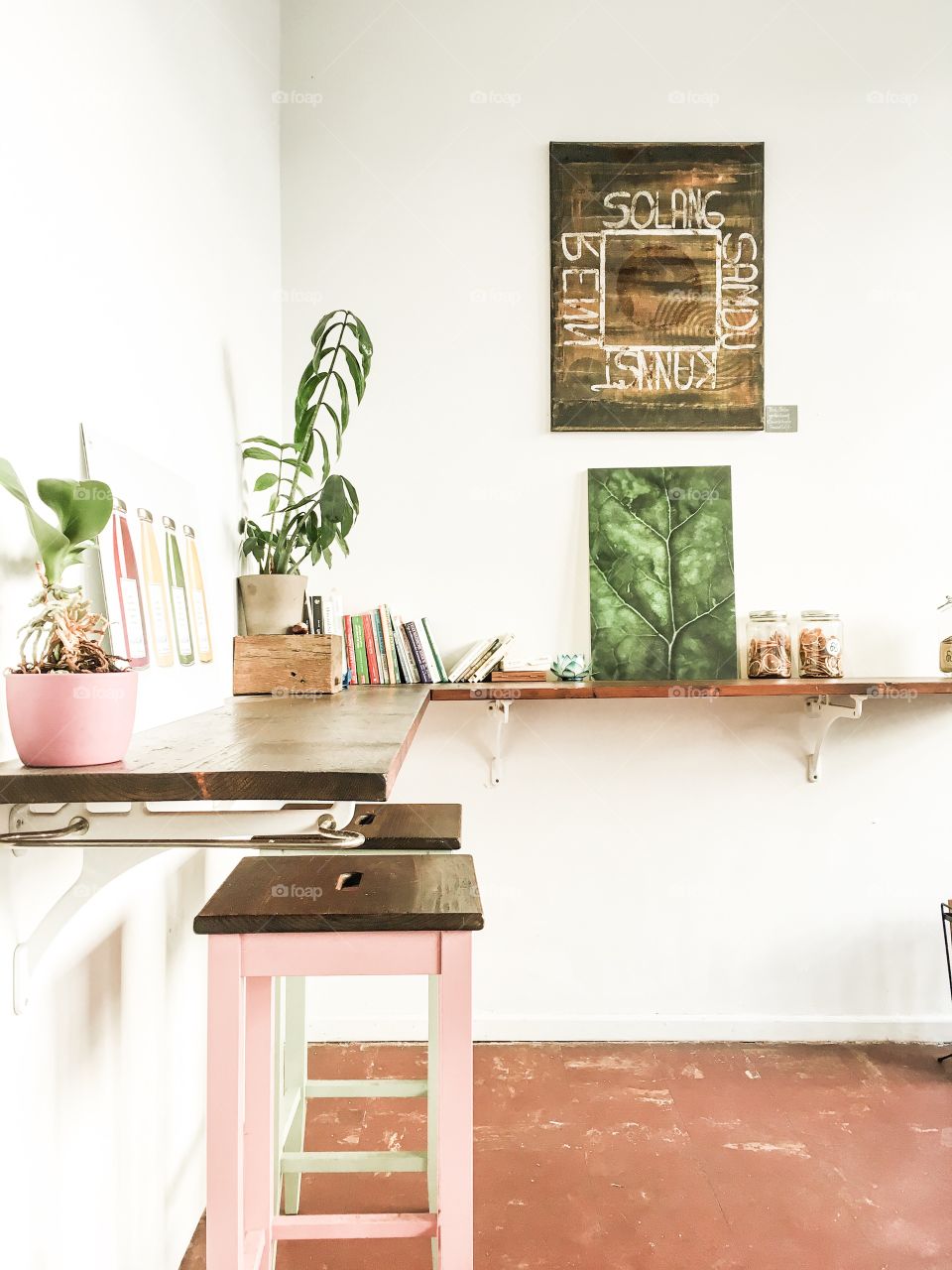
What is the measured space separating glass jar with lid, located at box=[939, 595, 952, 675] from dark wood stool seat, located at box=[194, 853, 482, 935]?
182 centimetres

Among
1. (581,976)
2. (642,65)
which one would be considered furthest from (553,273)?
(581,976)

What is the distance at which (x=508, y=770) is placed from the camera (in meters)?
2.92

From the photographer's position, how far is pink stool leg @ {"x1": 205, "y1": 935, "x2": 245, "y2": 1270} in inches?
50.3

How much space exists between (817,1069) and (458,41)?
3368 mm

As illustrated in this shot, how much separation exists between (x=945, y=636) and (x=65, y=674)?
2.69m

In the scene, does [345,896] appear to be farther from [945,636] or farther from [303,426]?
[945,636]

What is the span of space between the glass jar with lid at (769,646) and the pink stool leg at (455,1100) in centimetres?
170

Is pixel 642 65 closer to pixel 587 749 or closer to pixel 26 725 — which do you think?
pixel 587 749

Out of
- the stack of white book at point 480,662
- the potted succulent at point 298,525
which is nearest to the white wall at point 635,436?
the stack of white book at point 480,662

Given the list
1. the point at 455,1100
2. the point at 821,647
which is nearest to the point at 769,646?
the point at 821,647

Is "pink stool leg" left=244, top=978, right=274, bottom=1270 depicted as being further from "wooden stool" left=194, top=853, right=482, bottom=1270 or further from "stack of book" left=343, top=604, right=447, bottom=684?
"stack of book" left=343, top=604, right=447, bottom=684

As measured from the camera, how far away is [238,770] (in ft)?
3.24

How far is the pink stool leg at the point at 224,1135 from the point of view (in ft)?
4.19

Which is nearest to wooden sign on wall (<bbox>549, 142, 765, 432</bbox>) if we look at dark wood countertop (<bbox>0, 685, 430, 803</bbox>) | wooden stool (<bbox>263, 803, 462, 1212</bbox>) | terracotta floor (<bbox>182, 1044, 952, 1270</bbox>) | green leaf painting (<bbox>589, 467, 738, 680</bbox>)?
green leaf painting (<bbox>589, 467, 738, 680</bbox>)
